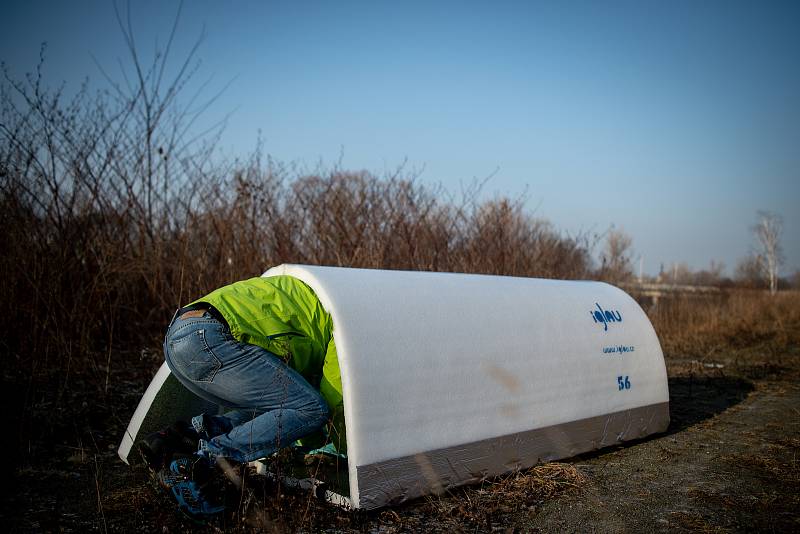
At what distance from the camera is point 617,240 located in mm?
11070

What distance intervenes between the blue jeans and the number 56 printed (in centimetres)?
224

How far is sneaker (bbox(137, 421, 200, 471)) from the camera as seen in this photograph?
2.94 metres

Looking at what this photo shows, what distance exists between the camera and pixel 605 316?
4.39m

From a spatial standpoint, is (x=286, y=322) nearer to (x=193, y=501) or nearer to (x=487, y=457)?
(x=193, y=501)

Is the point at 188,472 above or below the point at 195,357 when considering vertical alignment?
below

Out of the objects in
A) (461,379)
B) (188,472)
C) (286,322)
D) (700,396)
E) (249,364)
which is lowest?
(700,396)

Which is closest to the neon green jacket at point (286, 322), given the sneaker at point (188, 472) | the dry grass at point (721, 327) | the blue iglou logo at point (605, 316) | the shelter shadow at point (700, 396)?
the sneaker at point (188, 472)

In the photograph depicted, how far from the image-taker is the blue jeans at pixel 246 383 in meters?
2.86

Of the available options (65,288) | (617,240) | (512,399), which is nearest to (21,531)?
(512,399)

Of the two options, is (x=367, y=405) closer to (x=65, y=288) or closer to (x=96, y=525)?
(x=96, y=525)

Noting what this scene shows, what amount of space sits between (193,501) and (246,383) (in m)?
0.54

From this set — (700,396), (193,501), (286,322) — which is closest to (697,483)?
(286,322)

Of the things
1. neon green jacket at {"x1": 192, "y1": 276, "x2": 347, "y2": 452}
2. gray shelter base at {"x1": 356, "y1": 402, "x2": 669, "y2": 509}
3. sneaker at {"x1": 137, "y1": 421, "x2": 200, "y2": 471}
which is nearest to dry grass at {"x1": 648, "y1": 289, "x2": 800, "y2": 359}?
gray shelter base at {"x1": 356, "y1": 402, "x2": 669, "y2": 509}

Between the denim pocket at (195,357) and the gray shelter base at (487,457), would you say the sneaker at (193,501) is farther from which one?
the gray shelter base at (487,457)
